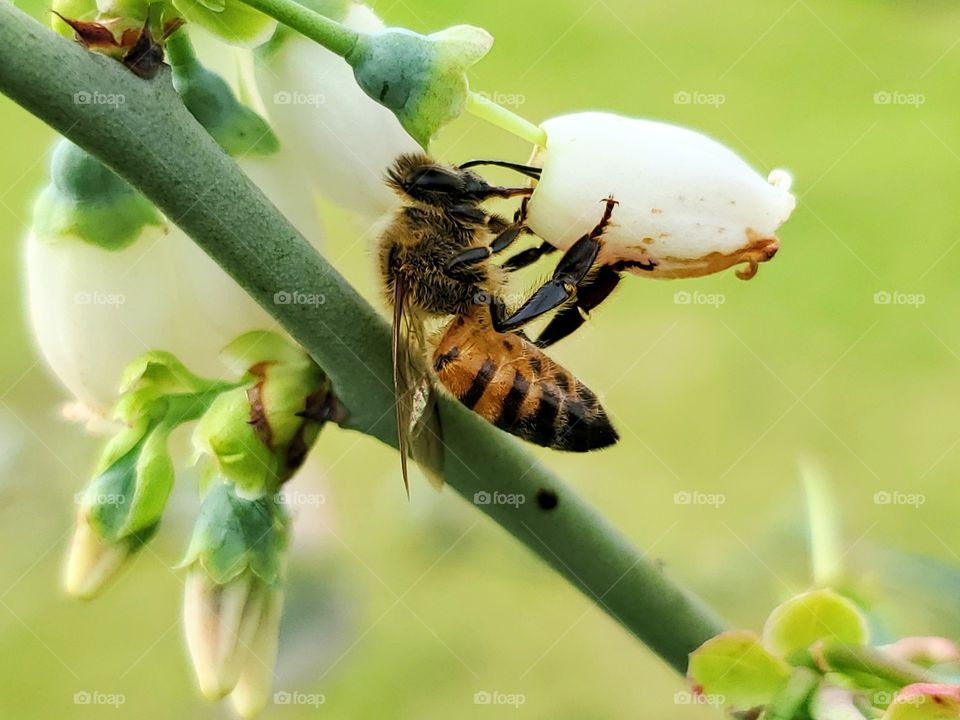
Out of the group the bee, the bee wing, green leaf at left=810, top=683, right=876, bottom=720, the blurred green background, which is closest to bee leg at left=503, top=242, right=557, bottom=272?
the bee

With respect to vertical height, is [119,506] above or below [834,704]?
below

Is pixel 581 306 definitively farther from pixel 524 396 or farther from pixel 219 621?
pixel 219 621

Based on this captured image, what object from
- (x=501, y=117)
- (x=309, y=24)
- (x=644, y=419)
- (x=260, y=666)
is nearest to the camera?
(x=309, y=24)

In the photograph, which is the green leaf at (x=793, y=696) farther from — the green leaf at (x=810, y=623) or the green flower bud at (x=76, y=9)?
the green flower bud at (x=76, y=9)

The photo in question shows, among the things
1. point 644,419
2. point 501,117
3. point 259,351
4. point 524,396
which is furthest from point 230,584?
point 644,419

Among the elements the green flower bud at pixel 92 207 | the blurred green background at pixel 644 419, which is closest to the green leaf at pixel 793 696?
the green flower bud at pixel 92 207

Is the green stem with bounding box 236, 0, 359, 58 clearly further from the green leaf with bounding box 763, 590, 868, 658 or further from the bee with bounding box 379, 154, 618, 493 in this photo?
the green leaf with bounding box 763, 590, 868, 658

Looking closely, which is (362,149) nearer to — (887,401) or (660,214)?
(660,214)
